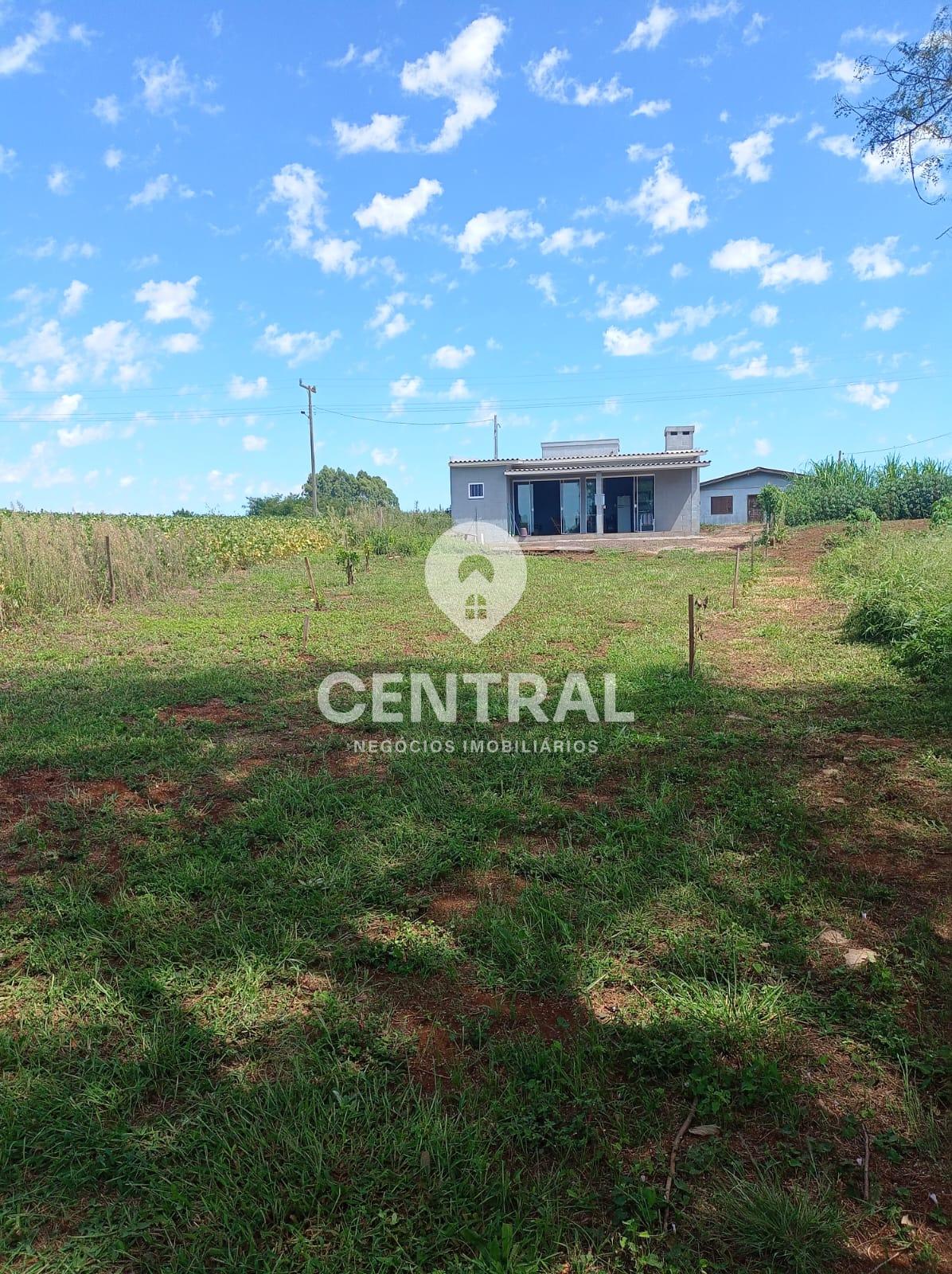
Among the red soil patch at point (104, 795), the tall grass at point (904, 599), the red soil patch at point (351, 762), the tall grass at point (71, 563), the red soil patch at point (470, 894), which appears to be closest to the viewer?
the red soil patch at point (470, 894)

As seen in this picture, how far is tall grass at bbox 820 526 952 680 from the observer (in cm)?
630

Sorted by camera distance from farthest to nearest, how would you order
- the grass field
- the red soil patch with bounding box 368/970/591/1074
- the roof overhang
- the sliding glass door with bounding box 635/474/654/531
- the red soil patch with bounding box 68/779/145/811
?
the sliding glass door with bounding box 635/474/654/531 → the roof overhang → the red soil patch with bounding box 68/779/145/811 → the red soil patch with bounding box 368/970/591/1074 → the grass field

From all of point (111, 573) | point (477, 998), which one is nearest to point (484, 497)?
point (111, 573)

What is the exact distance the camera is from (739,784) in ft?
12.9

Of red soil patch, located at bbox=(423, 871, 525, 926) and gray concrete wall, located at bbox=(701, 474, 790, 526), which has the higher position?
gray concrete wall, located at bbox=(701, 474, 790, 526)

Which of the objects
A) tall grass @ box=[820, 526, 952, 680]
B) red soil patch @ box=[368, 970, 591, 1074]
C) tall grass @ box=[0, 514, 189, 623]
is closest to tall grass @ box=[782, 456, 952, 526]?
tall grass @ box=[820, 526, 952, 680]

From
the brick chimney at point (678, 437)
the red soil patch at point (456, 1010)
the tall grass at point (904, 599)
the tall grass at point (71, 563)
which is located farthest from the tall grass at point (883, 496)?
the red soil patch at point (456, 1010)

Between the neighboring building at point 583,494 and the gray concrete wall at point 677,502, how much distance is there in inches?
1.0

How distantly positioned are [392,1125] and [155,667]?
5827mm

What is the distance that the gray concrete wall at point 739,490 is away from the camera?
3772 cm

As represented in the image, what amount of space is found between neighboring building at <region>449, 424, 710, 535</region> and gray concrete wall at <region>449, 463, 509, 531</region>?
26mm

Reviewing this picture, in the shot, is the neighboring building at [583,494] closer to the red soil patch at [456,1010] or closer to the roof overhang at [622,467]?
the roof overhang at [622,467]

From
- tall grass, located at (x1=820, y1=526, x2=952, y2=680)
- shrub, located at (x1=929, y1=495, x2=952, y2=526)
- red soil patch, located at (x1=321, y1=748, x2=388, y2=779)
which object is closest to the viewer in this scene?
red soil patch, located at (x1=321, y1=748, x2=388, y2=779)

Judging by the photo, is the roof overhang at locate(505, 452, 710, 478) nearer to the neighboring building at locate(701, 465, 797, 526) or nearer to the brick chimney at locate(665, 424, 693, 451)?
the brick chimney at locate(665, 424, 693, 451)
